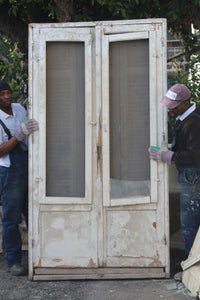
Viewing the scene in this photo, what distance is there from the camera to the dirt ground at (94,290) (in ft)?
10.8

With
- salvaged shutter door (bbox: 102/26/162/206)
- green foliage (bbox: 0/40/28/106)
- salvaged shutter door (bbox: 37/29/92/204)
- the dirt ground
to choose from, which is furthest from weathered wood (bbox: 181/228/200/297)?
green foliage (bbox: 0/40/28/106)

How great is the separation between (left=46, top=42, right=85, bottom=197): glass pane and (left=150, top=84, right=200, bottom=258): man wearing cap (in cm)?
73

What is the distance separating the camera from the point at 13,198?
378cm

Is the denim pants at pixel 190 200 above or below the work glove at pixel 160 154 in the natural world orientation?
below

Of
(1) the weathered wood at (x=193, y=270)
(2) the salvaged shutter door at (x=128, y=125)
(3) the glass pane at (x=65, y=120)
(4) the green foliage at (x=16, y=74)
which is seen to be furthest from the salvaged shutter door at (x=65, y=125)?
(4) the green foliage at (x=16, y=74)

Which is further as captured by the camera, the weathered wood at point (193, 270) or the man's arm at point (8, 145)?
the man's arm at point (8, 145)

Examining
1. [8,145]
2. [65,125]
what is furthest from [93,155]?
[8,145]

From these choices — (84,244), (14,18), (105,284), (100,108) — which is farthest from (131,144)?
(14,18)

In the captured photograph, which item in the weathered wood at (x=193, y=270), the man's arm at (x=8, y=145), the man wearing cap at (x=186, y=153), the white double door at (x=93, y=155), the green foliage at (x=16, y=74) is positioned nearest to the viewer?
the weathered wood at (x=193, y=270)

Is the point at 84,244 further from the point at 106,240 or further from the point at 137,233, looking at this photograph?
the point at 137,233

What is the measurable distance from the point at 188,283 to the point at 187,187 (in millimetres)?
841

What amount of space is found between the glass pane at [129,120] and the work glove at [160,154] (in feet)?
0.35

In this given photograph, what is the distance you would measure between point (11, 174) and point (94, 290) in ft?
4.43

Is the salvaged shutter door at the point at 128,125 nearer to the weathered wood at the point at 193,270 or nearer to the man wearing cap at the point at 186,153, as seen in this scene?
the man wearing cap at the point at 186,153
